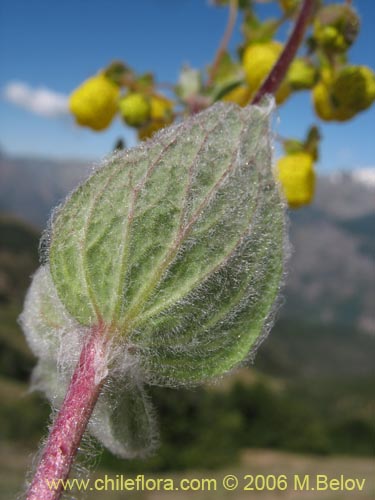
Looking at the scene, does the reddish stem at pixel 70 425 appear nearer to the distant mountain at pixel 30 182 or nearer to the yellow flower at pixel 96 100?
the yellow flower at pixel 96 100

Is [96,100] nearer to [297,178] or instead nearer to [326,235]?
[297,178]

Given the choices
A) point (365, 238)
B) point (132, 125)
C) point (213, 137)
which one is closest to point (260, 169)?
point (213, 137)

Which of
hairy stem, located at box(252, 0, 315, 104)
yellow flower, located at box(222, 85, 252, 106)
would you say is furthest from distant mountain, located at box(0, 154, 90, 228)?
hairy stem, located at box(252, 0, 315, 104)

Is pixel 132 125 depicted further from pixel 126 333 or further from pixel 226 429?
pixel 226 429

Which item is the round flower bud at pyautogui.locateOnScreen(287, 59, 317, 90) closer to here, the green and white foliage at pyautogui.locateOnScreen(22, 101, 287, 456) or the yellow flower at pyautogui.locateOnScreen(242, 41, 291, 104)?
the yellow flower at pyautogui.locateOnScreen(242, 41, 291, 104)

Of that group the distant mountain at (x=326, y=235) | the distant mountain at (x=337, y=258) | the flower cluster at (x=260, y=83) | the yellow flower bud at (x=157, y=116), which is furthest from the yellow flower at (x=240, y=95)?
the distant mountain at (x=337, y=258)

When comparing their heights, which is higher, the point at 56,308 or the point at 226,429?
the point at 56,308
